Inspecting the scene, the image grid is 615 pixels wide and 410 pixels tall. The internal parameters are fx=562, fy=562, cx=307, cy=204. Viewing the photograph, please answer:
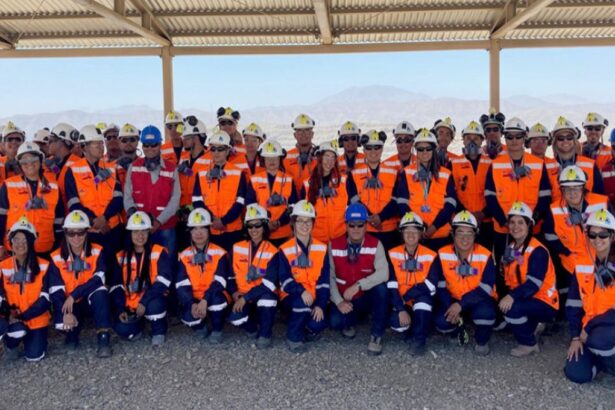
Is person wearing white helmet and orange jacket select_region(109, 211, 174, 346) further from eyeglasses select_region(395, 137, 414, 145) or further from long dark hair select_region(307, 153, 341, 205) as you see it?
eyeglasses select_region(395, 137, 414, 145)

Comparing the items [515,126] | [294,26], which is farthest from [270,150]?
[294,26]

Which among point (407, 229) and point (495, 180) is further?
point (495, 180)

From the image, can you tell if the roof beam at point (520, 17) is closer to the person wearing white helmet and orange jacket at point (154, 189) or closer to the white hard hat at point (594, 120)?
the white hard hat at point (594, 120)

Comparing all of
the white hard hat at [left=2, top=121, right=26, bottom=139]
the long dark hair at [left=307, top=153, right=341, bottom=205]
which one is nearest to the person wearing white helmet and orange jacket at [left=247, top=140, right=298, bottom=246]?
the long dark hair at [left=307, top=153, right=341, bottom=205]

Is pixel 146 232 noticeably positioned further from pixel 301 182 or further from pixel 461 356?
pixel 461 356

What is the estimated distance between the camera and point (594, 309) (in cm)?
468

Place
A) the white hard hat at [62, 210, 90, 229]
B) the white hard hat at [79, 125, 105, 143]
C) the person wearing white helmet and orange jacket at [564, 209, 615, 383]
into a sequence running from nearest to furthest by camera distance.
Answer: the person wearing white helmet and orange jacket at [564, 209, 615, 383] < the white hard hat at [62, 210, 90, 229] < the white hard hat at [79, 125, 105, 143]

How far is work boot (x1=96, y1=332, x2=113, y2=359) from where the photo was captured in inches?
202

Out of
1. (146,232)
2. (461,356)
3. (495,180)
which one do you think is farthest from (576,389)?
(146,232)

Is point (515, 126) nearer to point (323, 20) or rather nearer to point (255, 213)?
point (255, 213)

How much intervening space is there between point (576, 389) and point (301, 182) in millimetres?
3575

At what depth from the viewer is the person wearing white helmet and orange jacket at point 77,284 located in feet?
17.2

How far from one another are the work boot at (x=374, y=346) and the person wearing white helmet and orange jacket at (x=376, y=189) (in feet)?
3.86

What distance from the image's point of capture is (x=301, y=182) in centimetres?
666
